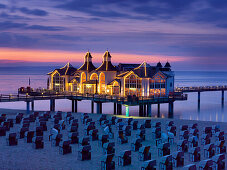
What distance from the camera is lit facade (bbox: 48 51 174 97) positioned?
4391cm

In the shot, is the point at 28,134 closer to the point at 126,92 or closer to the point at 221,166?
the point at 221,166

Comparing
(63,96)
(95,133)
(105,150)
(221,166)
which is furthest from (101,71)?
(221,166)

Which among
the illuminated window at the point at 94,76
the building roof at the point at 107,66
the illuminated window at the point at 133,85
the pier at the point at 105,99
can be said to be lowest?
the pier at the point at 105,99

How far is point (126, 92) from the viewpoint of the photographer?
4494 cm

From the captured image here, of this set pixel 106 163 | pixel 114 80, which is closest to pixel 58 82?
pixel 114 80

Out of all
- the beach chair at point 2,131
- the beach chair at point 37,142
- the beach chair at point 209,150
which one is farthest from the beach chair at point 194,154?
the beach chair at point 2,131

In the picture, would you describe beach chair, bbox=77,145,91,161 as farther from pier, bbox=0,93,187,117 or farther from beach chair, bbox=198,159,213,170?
pier, bbox=0,93,187,117

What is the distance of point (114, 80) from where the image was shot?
46.7 meters

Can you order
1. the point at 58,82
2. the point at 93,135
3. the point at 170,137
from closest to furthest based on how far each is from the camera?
the point at 170,137 < the point at 93,135 < the point at 58,82

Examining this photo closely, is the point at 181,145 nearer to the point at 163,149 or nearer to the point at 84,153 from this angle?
the point at 163,149

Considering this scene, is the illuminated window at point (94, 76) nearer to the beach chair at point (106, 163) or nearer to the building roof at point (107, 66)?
the building roof at point (107, 66)

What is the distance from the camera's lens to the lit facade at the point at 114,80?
43.9 metres

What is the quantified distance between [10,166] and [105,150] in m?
4.81

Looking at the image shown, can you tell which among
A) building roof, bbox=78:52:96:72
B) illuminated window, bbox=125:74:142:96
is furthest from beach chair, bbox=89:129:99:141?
building roof, bbox=78:52:96:72
